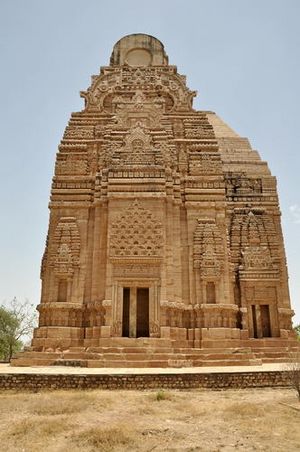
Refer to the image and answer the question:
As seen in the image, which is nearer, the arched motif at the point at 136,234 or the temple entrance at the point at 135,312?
the temple entrance at the point at 135,312

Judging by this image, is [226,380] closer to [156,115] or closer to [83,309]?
[83,309]

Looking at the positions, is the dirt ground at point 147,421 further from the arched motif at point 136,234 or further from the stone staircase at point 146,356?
the arched motif at point 136,234

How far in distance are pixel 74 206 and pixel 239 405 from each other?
12.4 metres

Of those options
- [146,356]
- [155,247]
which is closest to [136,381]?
[146,356]

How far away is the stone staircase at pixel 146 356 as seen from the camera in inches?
555

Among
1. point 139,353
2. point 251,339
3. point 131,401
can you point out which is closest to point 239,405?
point 131,401

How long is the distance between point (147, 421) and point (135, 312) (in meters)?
9.28

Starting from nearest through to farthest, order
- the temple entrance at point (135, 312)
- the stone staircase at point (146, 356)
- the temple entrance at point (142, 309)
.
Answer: the stone staircase at point (146, 356) → the temple entrance at point (135, 312) → the temple entrance at point (142, 309)

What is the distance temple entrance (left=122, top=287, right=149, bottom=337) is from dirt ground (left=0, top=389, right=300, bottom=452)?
6.30 meters

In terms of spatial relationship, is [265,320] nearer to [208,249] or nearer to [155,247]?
[208,249]

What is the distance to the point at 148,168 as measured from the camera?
60.3 feet

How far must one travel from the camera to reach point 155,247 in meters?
17.0

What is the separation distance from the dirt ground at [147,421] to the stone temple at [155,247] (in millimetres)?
4678

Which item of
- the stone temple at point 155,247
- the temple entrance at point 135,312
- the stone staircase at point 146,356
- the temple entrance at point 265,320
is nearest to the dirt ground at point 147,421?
the stone staircase at point 146,356
